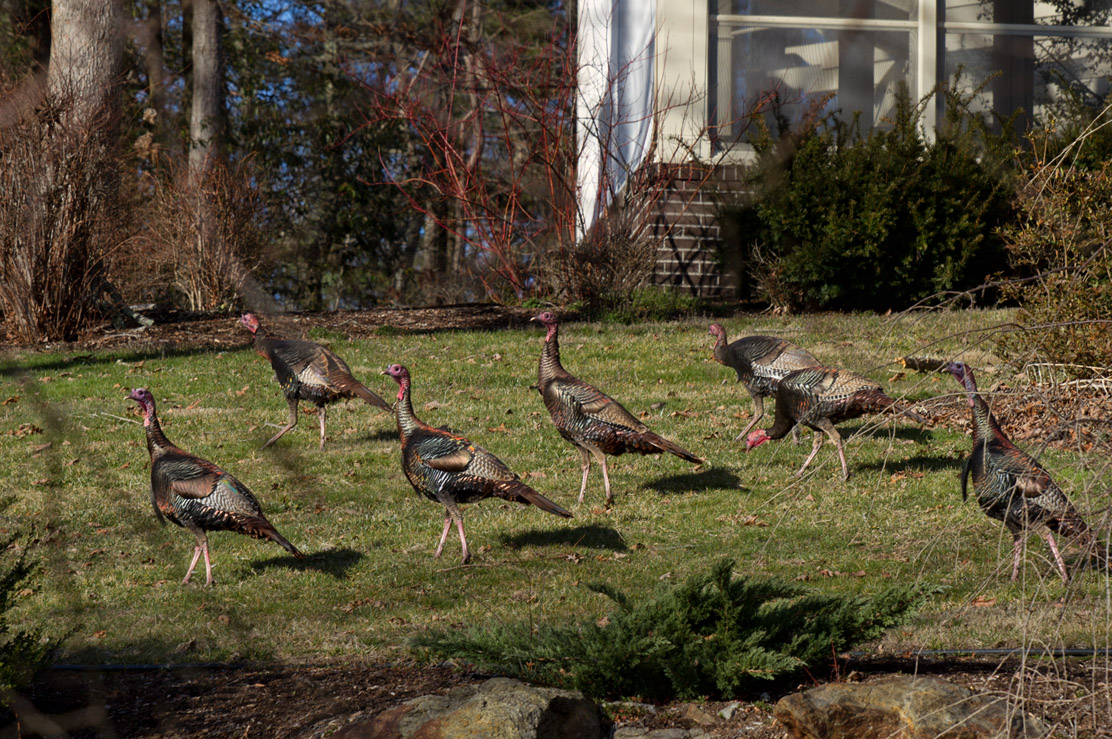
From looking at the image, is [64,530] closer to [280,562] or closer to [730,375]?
[280,562]

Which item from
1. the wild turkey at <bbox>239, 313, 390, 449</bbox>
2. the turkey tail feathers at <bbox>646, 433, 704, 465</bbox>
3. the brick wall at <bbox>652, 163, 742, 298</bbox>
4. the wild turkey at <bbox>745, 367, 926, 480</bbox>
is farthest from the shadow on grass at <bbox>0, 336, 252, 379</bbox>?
the wild turkey at <bbox>745, 367, 926, 480</bbox>

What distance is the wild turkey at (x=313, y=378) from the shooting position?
988 centimetres

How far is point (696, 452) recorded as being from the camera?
378 inches

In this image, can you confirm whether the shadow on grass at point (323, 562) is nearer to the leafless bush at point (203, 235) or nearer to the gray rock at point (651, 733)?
the gray rock at point (651, 733)

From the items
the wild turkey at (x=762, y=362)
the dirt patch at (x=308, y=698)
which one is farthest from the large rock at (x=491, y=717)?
the wild turkey at (x=762, y=362)

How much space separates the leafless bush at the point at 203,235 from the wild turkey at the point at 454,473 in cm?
1090

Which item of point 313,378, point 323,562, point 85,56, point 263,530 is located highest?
point 85,56

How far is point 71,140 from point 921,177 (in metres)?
11.1

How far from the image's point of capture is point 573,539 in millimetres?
7852

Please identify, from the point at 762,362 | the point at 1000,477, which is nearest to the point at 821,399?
the point at 762,362

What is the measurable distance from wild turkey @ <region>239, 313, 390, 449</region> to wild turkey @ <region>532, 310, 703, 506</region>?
185cm

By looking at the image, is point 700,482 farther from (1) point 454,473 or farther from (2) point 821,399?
(1) point 454,473

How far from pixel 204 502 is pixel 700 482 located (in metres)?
3.95

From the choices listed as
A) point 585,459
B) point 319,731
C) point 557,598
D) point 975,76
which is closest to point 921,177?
point 975,76
